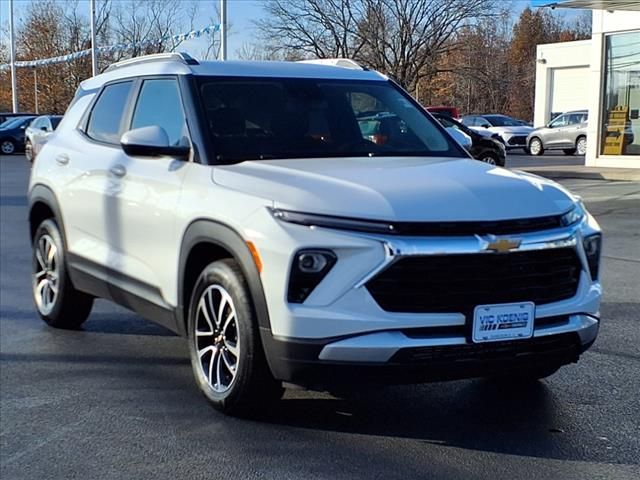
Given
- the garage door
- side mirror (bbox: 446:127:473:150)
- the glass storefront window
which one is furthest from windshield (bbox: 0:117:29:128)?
side mirror (bbox: 446:127:473:150)

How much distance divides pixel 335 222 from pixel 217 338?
1.07m

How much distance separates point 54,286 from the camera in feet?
21.7

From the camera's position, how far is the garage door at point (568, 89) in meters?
44.4

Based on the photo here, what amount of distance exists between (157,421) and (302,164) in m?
1.55

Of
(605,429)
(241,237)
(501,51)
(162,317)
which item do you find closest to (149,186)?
(162,317)

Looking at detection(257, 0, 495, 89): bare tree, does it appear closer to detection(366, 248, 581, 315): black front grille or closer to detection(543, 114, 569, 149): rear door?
detection(543, 114, 569, 149): rear door

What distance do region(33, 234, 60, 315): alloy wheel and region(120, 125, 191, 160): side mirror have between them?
1867 millimetres

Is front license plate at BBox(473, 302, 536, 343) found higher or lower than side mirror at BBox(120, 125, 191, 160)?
lower

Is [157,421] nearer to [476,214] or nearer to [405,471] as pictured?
[405,471]

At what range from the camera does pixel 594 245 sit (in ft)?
14.7

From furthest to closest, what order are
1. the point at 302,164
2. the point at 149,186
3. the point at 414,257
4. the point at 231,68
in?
the point at 231,68, the point at 149,186, the point at 302,164, the point at 414,257

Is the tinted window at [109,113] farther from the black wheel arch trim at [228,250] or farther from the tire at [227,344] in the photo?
the tire at [227,344]

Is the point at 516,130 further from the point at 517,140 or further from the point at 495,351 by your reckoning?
Result: the point at 495,351

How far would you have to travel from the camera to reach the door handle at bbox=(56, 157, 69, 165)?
6320mm
